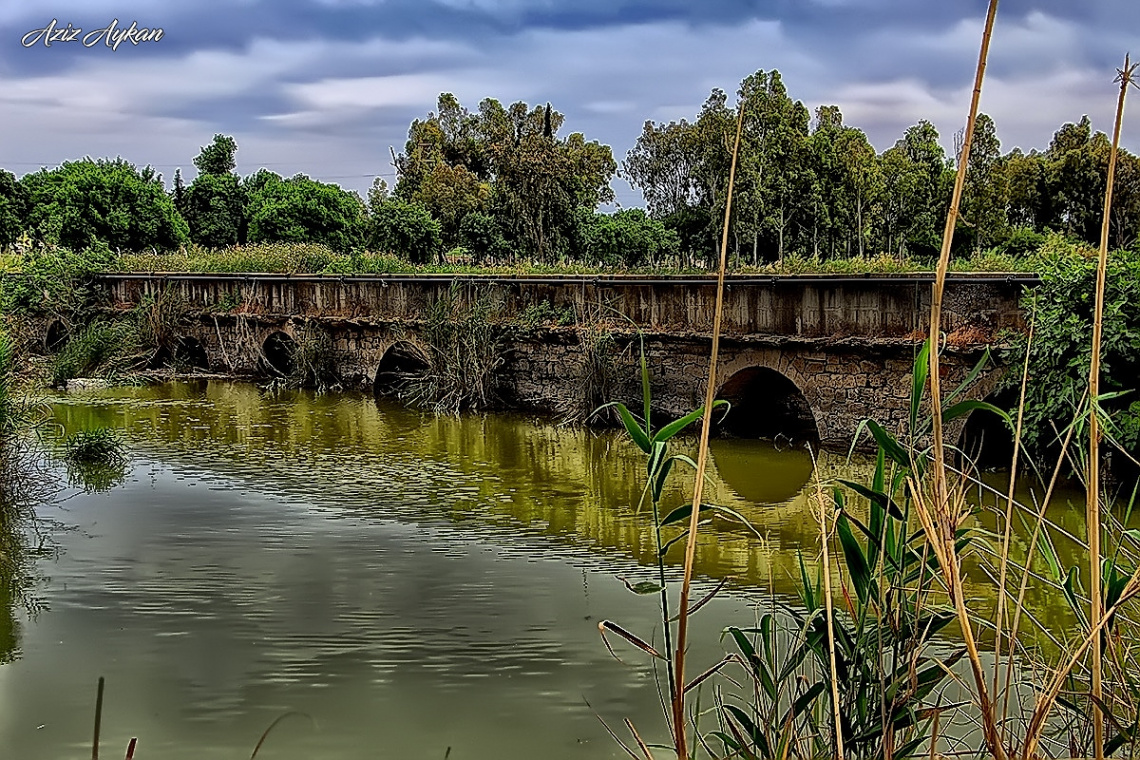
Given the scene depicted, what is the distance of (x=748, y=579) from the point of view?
7.18 metres

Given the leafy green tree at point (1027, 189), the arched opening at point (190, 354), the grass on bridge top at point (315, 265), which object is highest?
the leafy green tree at point (1027, 189)

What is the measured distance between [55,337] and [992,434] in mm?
17265

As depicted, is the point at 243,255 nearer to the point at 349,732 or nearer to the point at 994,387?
the point at 994,387

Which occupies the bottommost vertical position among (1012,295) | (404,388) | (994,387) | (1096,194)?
(404,388)

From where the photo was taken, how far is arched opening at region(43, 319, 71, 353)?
20188mm

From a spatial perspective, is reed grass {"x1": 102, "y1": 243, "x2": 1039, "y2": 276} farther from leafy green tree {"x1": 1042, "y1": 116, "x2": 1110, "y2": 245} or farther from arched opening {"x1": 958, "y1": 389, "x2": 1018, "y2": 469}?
arched opening {"x1": 958, "y1": 389, "x2": 1018, "y2": 469}

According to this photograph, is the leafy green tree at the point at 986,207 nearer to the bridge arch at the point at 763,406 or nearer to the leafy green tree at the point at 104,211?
the bridge arch at the point at 763,406

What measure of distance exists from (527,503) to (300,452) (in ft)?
11.3

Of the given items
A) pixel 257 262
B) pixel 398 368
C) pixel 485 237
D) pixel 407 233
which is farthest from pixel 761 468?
pixel 485 237

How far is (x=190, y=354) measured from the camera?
69.3ft

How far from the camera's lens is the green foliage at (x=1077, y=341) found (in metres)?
8.77

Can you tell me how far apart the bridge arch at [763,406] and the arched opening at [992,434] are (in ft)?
6.78

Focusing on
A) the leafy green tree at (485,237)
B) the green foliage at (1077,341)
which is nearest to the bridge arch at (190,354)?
the leafy green tree at (485,237)

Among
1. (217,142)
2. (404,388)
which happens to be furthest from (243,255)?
(217,142)
